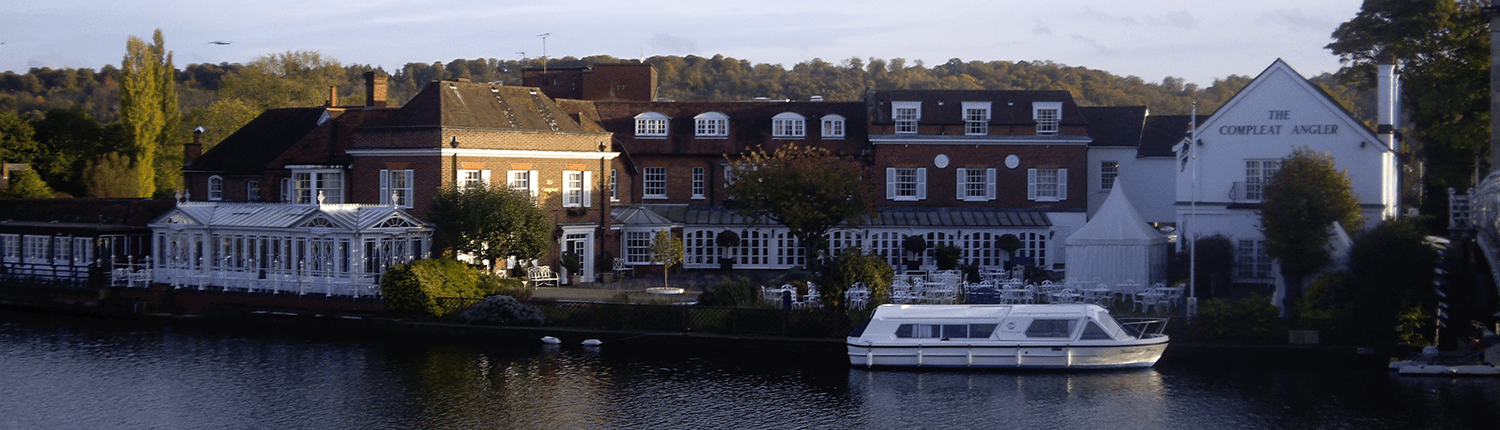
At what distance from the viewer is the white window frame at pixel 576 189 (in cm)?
4097

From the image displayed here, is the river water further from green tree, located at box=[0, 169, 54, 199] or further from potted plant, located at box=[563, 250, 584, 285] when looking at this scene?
green tree, located at box=[0, 169, 54, 199]

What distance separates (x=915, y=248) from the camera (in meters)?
42.9

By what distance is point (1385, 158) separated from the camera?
3544cm

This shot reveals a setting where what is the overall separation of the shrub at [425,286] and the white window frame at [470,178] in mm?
3400

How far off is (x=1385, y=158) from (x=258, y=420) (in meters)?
30.0

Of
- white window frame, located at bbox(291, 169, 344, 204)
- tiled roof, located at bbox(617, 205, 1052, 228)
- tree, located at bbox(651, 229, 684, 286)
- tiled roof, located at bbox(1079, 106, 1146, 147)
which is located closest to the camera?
tree, located at bbox(651, 229, 684, 286)

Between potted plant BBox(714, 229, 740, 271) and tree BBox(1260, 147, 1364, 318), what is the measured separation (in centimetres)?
1789

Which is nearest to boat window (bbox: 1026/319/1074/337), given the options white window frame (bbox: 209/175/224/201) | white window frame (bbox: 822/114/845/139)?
white window frame (bbox: 822/114/845/139)

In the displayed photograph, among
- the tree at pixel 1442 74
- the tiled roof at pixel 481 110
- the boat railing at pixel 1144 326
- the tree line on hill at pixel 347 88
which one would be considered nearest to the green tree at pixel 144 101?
the tree line on hill at pixel 347 88

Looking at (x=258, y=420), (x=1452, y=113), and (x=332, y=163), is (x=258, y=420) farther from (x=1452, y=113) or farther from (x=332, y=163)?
(x=1452, y=113)

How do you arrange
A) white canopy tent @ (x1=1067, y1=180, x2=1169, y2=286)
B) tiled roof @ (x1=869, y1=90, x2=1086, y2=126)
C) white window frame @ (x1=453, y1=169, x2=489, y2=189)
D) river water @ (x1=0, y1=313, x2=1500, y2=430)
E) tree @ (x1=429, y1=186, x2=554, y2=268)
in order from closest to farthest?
river water @ (x1=0, y1=313, x2=1500, y2=430) < tree @ (x1=429, y1=186, x2=554, y2=268) < white canopy tent @ (x1=1067, y1=180, x2=1169, y2=286) < white window frame @ (x1=453, y1=169, x2=489, y2=189) < tiled roof @ (x1=869, y1=90, x2=1086, y2=126)

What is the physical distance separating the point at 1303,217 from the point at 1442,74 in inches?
403

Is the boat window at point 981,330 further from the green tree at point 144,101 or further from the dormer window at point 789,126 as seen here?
the green tree at point 144,101

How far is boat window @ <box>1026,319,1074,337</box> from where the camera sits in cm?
2700
